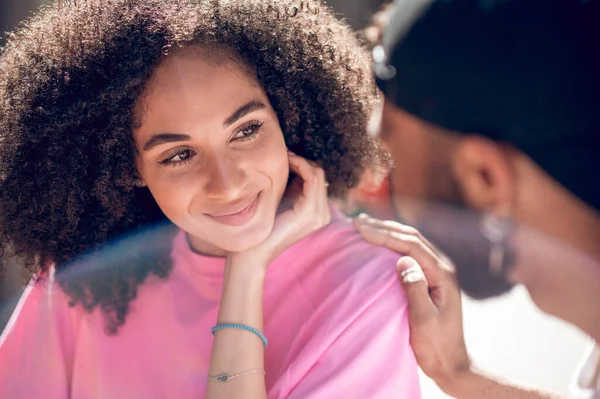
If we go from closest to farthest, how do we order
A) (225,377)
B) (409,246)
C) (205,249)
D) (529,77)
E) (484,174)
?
(529,77)
(484,174)
(225,377)
(409,246)
(205,249)

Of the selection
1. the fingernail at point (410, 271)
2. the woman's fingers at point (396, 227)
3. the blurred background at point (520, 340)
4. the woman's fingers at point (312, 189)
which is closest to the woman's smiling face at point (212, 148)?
the woman's fingers at point (312, 189)

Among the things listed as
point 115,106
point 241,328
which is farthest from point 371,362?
point 115,106

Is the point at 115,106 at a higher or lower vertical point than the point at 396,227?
higher

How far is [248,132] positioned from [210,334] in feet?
1.98

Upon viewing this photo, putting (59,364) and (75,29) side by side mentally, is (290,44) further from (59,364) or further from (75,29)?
(59,364)

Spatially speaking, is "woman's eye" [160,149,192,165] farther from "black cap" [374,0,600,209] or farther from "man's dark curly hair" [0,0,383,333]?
"black cap" [374,0,600,209]

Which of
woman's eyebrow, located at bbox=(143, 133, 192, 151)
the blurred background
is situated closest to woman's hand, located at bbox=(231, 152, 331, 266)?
woman's eyebrow, located at bbox=(143, 133, 192, 151)

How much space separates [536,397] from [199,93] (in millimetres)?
1272

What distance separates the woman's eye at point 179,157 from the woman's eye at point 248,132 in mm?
133

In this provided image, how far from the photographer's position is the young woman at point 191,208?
6.47 ft

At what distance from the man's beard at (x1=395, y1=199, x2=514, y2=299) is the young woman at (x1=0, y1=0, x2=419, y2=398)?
0.16 meters

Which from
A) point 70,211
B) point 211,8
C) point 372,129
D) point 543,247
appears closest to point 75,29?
point 211,8

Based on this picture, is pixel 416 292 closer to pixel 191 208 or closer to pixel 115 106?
pixel 191 208

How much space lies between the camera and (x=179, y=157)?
2.04 meters
